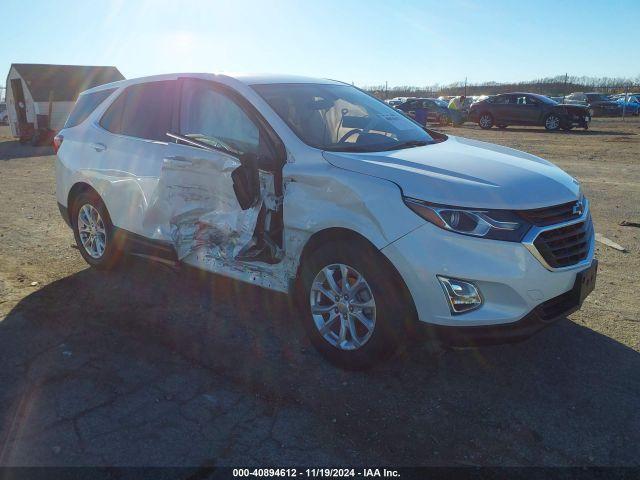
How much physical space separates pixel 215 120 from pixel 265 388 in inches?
83.1

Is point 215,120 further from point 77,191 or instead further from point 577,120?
point 577,120

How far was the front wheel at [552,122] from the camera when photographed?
22.8 m

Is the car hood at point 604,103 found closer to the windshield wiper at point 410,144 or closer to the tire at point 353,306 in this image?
the windshield wiper at point 410,144

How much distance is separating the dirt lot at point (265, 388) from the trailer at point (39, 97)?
2042cm

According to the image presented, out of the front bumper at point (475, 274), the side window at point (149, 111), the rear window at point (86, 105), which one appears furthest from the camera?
the rear window at point (86, 105)

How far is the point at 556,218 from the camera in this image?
3.23 meters

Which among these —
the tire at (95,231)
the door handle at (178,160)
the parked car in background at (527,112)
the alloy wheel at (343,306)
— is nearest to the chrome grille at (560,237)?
the alloy wheel at (343,306)

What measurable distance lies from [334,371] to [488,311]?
110 centimetres

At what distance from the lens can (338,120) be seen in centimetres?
422

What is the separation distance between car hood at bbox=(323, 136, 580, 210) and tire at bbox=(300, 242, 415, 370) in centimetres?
48

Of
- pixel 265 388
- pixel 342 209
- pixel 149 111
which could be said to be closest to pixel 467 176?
pixel 342 209

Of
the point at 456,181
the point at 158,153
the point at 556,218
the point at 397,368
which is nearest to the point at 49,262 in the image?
the point at 158,153

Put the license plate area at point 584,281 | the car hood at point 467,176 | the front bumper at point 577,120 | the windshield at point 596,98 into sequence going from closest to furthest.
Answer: the car hood at point 467,176 → the license plate area at point 584,281 → the front bumper at point 577,120 → the windshield at point 596,98

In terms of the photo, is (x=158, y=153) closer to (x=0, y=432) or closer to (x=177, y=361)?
(x=177, y=361)
